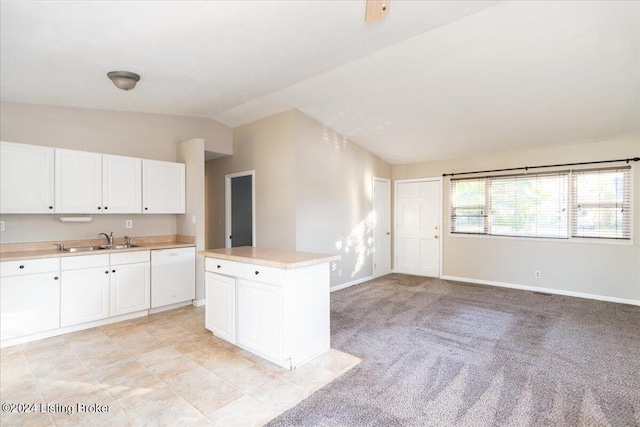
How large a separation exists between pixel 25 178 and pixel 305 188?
3.15 meters

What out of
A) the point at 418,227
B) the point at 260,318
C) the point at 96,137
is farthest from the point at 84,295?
the point at 418,227

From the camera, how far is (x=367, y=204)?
5.98 m

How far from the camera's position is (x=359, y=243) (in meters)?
5.77

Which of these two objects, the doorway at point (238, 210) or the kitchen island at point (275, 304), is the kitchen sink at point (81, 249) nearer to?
the kitchen island at point (275, 304)

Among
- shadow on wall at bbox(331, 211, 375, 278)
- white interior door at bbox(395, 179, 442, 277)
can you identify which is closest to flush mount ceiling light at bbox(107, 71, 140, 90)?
shadow on wall at bbox(331, 211, 375, 278)

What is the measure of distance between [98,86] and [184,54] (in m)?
1.23

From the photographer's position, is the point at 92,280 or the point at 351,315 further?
the point at 351,315

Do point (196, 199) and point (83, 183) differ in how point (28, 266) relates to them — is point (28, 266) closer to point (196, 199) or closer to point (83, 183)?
point (83, 183)

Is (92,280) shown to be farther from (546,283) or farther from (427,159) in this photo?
(546,283)

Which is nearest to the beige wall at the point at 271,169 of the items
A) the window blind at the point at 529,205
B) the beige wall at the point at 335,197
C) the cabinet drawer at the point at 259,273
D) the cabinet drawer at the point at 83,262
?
the beige wall at the point at 335,197

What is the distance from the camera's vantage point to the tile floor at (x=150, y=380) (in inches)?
79.0

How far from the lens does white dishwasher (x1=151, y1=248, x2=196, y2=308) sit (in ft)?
13.0

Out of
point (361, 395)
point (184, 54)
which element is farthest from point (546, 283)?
point (184, 54)

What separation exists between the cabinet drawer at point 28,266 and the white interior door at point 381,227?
4.80m
